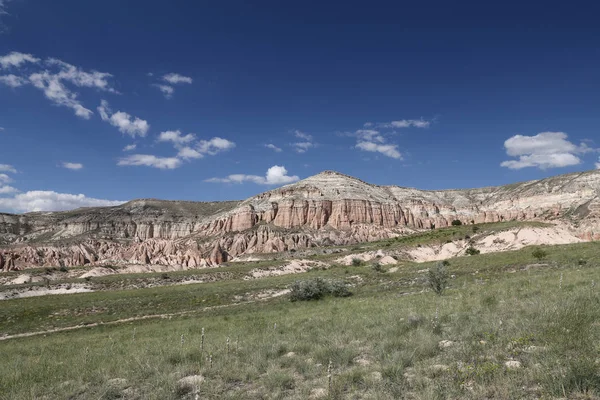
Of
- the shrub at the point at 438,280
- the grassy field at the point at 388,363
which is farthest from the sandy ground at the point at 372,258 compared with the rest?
the grassy field at the point at 388,363

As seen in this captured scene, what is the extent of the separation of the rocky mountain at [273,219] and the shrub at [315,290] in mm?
67093

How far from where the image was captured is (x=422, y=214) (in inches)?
5802

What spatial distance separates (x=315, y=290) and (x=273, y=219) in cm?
10978

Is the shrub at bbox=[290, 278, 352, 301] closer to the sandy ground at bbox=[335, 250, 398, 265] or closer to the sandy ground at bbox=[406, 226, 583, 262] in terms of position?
the sandy ground at bbox=[335, 250, 398, 265]

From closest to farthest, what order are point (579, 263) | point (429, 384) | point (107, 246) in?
point (429, 384)
point (579, 263)
point (107, 246)

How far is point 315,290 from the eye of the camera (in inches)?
1038

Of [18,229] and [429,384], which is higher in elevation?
[18,229]

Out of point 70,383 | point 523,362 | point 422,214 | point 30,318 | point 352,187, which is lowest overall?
point 30,318

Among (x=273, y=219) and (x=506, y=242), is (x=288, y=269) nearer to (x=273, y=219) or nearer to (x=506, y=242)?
(x=506, y=242)

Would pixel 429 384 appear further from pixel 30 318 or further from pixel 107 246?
pixel 107 246

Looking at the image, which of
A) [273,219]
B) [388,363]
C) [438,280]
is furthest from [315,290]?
[273,219]

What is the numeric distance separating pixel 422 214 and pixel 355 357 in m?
147

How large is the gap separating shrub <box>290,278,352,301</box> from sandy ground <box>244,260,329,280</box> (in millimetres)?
31096

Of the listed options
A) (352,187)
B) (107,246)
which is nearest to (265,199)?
(352,187)
